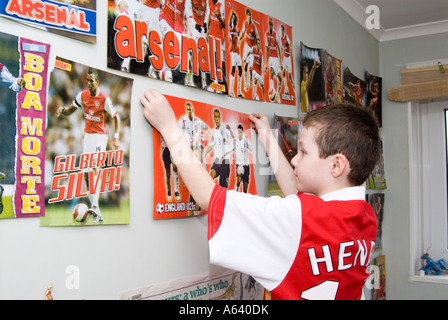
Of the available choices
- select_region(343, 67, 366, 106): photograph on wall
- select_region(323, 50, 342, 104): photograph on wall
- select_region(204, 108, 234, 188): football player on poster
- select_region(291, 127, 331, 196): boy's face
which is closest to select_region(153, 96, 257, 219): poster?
select_region(204, 108, 234, 188): football player on poster

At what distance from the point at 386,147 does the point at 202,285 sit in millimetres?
1907

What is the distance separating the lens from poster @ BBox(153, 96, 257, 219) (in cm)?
102

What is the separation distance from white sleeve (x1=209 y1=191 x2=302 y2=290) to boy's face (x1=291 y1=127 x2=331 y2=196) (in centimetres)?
13

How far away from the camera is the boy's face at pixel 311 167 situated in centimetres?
100

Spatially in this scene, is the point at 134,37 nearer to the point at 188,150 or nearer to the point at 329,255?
the point at 188,150

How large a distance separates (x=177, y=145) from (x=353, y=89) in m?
1.46

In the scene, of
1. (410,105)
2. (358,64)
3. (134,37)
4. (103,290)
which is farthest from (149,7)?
(410,105)

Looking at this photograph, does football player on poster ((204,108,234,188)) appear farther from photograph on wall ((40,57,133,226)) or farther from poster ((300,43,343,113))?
poster ((300,43,343,113))

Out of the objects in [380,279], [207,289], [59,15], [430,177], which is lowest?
[380,279]

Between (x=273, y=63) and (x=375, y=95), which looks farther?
(x=375, y=95)

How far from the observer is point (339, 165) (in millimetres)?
982

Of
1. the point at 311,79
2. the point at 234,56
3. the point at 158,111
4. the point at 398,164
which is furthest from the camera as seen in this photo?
the point at 398,164

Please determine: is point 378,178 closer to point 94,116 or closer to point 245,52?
point 245,52

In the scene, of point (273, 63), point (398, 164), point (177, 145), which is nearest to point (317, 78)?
point (273, 63)
